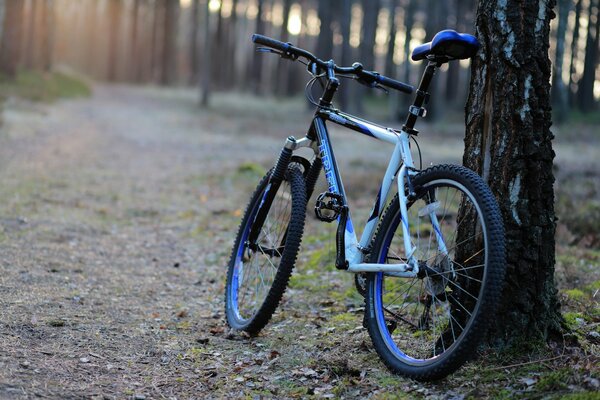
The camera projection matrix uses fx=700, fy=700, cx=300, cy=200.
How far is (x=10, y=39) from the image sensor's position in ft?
82.6

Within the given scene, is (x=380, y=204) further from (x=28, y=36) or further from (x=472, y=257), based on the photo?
(x=28, y=36)

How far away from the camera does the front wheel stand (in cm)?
323

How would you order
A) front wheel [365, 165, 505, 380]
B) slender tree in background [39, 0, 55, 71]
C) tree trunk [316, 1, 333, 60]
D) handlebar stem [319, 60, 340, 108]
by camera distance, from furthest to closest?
1. slender tree in background [39, 0, 55, 71]
2. tree trunk [316, 1, 333, 60]
3. handlebar stem [319, 60, 340, 108]
4. front wheel [365, 165, 505, 380]

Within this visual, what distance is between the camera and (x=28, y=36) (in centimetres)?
3475

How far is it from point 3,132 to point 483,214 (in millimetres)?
13330

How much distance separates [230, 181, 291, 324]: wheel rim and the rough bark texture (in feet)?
5.20

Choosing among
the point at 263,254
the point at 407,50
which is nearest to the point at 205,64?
the point at 407,50

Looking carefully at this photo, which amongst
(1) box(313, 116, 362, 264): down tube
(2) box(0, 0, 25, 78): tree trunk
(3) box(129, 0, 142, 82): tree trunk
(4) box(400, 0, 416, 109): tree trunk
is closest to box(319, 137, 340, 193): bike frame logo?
(1) box(313, 116, 362, 264): down tube

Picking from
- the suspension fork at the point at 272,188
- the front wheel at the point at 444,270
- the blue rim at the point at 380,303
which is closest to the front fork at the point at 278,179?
the suspension fork at the point at 272,188

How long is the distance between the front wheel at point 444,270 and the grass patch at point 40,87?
18.5 metres

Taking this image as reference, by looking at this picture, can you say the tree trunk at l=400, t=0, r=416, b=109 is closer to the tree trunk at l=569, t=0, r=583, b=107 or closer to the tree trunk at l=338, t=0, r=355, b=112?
the tree trunk at l=338, t=0, r=355, b=112

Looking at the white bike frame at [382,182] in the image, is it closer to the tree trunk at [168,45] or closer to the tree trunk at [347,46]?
the tree trunk at [347,46]

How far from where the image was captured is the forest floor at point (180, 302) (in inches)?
144

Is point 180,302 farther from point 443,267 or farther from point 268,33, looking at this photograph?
point 268,33
